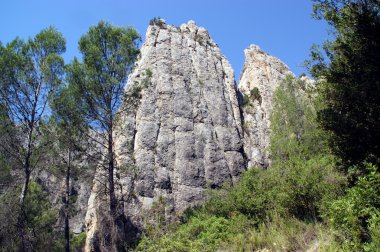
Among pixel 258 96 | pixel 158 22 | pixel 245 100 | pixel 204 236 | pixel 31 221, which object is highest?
pixel 158 22

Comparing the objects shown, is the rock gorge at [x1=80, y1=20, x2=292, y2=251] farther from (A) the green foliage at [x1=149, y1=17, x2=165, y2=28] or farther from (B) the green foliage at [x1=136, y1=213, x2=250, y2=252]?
(B) the green foliage at [x1=136, y1=213, x2=250, y2=252]

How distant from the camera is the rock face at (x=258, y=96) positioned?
33281mm

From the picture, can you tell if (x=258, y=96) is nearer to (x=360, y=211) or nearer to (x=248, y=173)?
(x=248, y=173)

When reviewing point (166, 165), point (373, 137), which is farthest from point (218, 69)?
point (373, 137)

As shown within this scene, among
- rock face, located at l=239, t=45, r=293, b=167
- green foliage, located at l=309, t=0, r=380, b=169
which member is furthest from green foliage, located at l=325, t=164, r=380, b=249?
rock face, located at l=239, t=45, r=293, b=167

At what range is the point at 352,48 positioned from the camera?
10.6 meters

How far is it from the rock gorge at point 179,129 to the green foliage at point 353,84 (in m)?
11.2

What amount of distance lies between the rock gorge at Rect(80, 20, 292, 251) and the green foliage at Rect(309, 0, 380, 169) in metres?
11.2

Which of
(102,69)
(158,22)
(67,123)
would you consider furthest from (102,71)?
(158,22)

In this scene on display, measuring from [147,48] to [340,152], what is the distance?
91.3ft

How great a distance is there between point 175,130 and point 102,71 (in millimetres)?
10909

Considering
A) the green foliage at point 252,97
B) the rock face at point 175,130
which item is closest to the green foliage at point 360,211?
the rock face at point 175,130

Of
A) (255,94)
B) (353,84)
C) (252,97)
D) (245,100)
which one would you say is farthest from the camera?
(255,94)

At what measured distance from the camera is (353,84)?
33.2 ft
